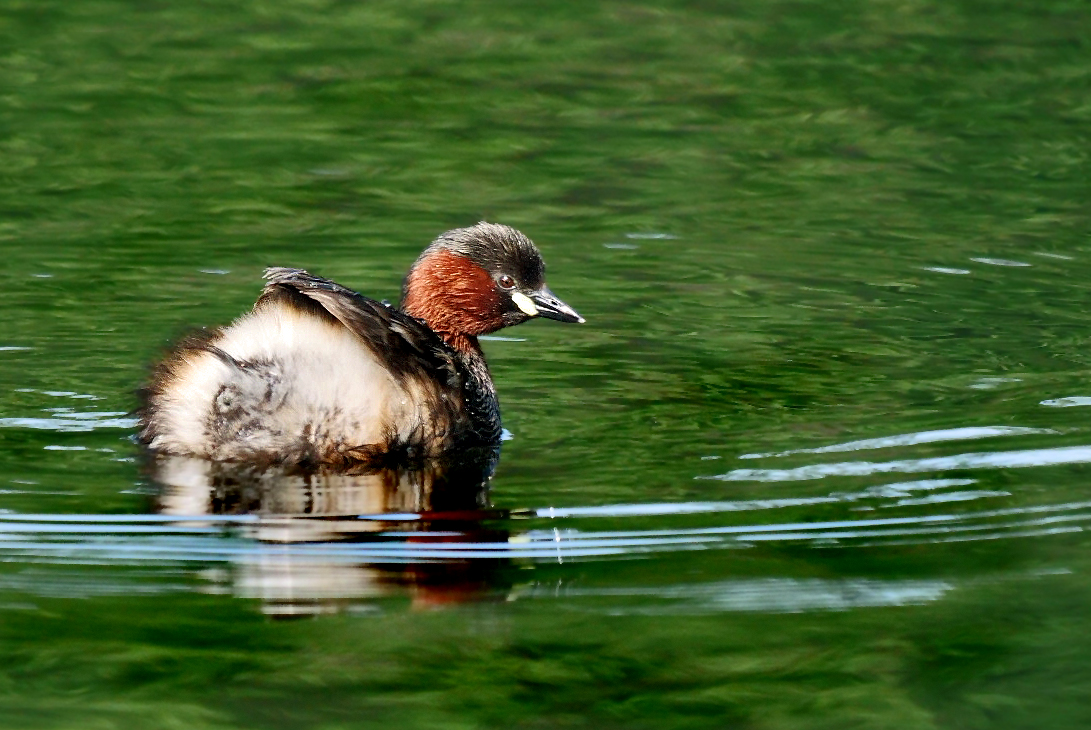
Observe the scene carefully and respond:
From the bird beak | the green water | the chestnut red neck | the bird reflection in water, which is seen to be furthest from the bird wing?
the bird beak

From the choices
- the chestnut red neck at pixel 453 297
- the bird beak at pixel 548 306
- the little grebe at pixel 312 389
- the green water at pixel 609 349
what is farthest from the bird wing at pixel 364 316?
the bird beak at pixel 548 306

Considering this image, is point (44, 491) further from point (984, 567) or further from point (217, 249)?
point (217, 249)

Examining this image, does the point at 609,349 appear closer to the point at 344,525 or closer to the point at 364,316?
the point at 364,316

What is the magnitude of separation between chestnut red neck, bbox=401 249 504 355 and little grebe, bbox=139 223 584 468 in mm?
529

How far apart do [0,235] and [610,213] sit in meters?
3.22

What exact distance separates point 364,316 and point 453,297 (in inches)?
40.1

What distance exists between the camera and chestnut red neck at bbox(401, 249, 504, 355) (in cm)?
732

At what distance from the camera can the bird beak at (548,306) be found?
24.1 ft

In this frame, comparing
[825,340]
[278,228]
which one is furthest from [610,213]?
[825,340]

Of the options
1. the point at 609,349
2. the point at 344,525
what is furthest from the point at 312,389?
the point at 609,349

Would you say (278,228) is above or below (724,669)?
above

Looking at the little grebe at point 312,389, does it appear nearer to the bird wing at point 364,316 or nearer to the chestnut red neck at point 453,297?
the bird wing at point 364,316

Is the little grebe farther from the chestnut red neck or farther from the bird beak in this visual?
the bird beak

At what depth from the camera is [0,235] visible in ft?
31.0
